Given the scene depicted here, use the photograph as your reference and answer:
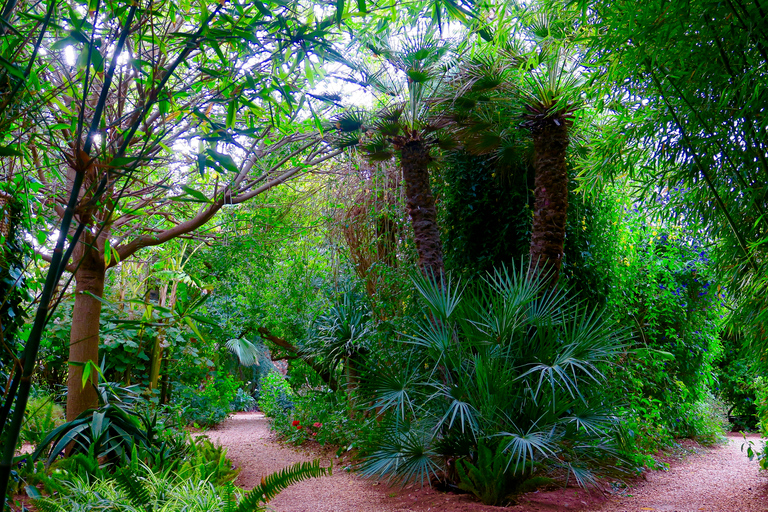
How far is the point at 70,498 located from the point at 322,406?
5339 mm

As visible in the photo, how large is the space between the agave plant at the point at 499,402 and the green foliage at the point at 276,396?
15.9 feet

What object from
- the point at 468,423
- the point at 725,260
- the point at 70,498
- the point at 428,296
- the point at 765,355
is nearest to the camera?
the point at 70,498

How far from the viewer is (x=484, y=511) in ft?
11.6

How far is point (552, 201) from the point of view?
4.77 metres

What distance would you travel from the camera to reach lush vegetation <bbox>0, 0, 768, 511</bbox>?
177 centimetres

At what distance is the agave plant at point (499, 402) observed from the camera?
3795mm

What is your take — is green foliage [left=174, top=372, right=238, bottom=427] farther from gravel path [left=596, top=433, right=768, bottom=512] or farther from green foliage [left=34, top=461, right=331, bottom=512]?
gravel path [left=596, top=433, right=768, bottom=512]

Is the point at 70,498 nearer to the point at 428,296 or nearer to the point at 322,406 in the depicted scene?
the point at 428,296

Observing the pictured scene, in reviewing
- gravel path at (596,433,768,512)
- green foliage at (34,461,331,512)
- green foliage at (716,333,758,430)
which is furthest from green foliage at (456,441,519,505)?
green foliage at (716,333,758,430)

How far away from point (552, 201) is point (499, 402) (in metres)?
2.02

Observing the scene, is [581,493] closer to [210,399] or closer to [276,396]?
[210,399]

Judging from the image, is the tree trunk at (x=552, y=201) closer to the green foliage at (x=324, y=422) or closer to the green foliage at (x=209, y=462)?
the green foliage at (x=324, y=422)

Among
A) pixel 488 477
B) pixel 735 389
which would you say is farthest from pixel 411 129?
pixel 735 389

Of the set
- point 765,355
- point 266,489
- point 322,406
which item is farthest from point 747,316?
point 322,406
